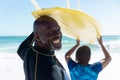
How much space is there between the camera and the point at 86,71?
3.17 m

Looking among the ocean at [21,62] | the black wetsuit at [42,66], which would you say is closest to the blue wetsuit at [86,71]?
the black wetsuit at [42,66]

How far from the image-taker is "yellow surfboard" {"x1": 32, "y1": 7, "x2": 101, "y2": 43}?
7.05ft

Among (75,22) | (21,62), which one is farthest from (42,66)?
(21,62)

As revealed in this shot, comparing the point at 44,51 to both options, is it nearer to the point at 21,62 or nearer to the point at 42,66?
the point at 42,66

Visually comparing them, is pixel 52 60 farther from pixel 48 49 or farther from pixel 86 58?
pixel 86 58

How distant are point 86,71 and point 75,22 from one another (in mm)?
912

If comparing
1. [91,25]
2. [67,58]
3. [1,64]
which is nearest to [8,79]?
[1,64]

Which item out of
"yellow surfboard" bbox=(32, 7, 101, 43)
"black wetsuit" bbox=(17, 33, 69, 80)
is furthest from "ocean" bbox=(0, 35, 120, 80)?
"black wetsuit" bbox=(17, 33, 69, 80)

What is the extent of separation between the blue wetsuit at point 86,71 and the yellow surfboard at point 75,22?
0.33 metres

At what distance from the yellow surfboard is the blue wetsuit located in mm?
327

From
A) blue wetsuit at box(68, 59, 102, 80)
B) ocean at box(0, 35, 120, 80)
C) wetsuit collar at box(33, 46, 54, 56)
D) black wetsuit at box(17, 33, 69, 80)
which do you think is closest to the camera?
black wetsuit at box(17, 33, 69, 80)

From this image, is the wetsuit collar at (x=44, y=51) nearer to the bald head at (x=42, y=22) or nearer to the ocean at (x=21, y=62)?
the bald head at (x=42, y=22)

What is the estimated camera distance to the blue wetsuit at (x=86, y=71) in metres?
3.16

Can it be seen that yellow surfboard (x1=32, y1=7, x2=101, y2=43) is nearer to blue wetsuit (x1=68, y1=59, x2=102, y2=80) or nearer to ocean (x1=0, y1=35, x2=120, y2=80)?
blue wetsuit (x1=68, y1=59, x2=102, y2=80)
